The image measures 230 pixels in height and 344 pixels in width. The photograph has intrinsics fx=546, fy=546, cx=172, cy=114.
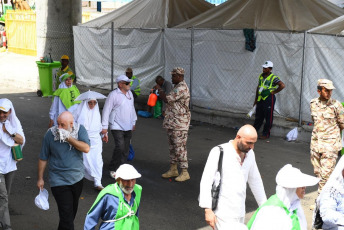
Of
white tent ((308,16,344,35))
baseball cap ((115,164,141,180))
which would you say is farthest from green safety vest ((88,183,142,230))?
white tent ((308,16,344,35))

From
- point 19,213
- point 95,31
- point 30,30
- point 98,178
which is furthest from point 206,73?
point 30,30

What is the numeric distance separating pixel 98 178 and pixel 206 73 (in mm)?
7081

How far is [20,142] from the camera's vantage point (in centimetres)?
695

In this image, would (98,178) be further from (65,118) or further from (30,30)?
(30,30)

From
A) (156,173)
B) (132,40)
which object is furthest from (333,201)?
(132,40)

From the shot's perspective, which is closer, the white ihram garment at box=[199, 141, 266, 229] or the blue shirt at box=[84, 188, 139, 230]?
the blue shirt at box=[84, 188, 139, 230]

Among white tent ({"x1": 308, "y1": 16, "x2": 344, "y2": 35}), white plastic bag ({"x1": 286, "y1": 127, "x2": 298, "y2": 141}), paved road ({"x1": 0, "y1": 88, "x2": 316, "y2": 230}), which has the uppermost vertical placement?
white tent ({"x1": 308, "y1": 16, "x2": 344, "y2": 35})

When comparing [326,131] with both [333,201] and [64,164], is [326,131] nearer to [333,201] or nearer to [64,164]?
[333,201]

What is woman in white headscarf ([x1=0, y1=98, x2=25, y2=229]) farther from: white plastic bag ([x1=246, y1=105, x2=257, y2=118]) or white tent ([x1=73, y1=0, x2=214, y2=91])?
white tent ([x1=73, y1=0, x2=214, y2=91])

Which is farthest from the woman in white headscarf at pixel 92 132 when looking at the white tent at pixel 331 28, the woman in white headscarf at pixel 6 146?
the white tent at pixel 331 28

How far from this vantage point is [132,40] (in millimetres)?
17219

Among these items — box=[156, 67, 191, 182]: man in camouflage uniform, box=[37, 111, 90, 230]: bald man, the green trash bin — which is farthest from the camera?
the green trash bin

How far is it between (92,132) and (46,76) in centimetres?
1058

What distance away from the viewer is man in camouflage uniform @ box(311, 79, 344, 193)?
771 cm
